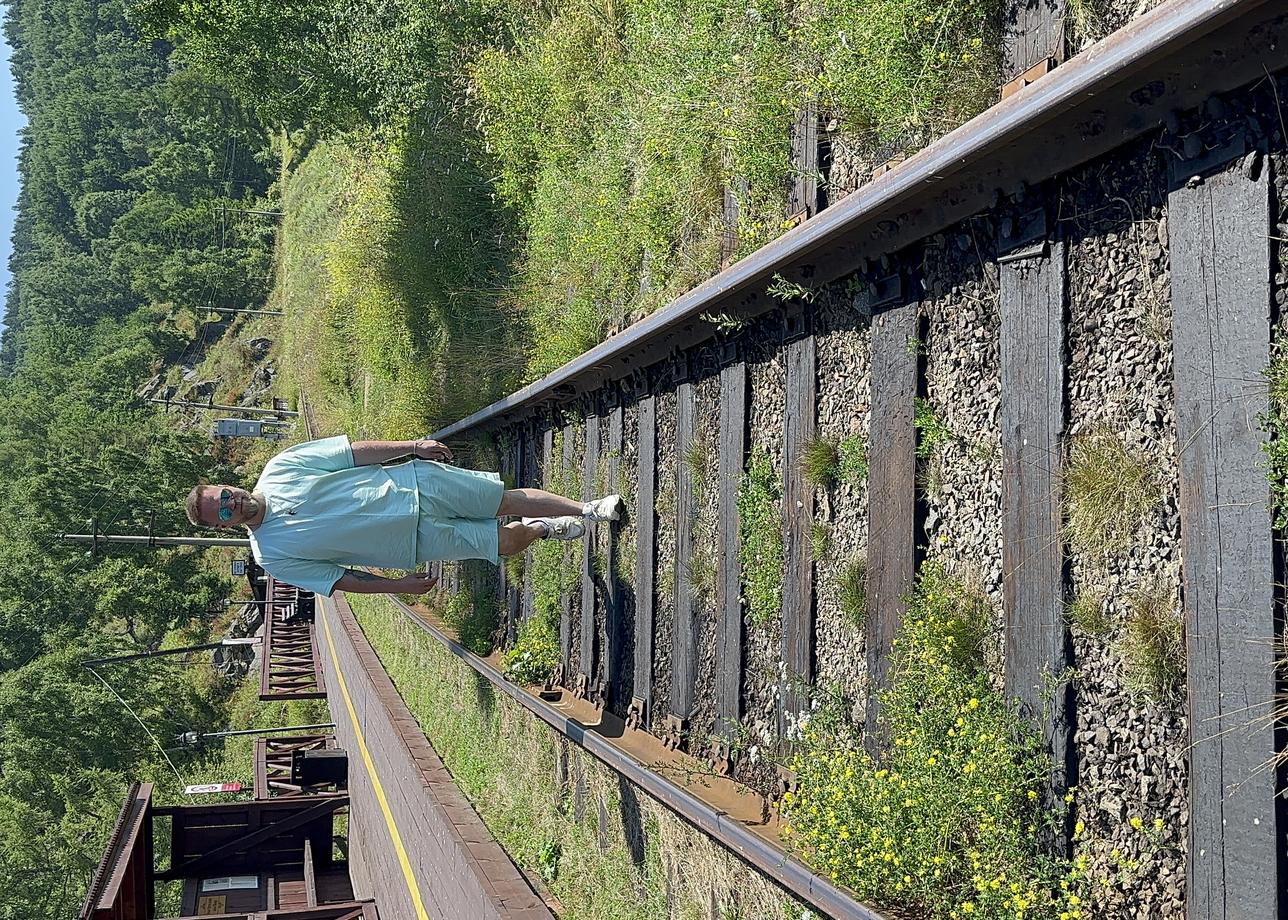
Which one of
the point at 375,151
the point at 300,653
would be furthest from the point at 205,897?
the point at 375,151

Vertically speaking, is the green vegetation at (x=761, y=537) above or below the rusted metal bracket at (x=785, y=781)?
above

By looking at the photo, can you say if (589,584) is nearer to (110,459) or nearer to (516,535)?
(516,535)

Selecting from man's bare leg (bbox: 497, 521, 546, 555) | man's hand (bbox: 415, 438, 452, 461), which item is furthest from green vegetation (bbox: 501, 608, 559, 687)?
man's hand (bbox: 415, 438, 452, 461)

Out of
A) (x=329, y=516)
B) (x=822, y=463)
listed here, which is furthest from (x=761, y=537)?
(x=329, y=516)

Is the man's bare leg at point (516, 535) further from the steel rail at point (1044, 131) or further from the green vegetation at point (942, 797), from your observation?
the green vegetation at point (942, 797)

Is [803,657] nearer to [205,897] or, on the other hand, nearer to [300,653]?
[205,897]

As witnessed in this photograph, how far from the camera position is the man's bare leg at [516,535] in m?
7.70

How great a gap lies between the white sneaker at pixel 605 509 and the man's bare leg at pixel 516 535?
1.35 ft

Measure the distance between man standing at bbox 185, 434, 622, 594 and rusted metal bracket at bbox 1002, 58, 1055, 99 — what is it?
13.5 feet

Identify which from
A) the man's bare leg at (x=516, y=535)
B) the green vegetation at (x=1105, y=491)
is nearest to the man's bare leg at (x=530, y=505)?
the man's bare leg at (x=516, y=535)

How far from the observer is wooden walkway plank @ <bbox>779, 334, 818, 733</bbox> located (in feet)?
16.9

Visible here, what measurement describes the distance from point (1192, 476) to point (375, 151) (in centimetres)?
1211

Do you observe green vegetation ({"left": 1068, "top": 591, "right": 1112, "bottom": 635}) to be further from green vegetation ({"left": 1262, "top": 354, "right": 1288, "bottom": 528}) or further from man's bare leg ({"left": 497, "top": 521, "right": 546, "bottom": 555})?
man's bare leg ({"left": 497, "top": 521, "right": 546, "bottom": 555})

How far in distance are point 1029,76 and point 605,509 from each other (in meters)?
4.27
